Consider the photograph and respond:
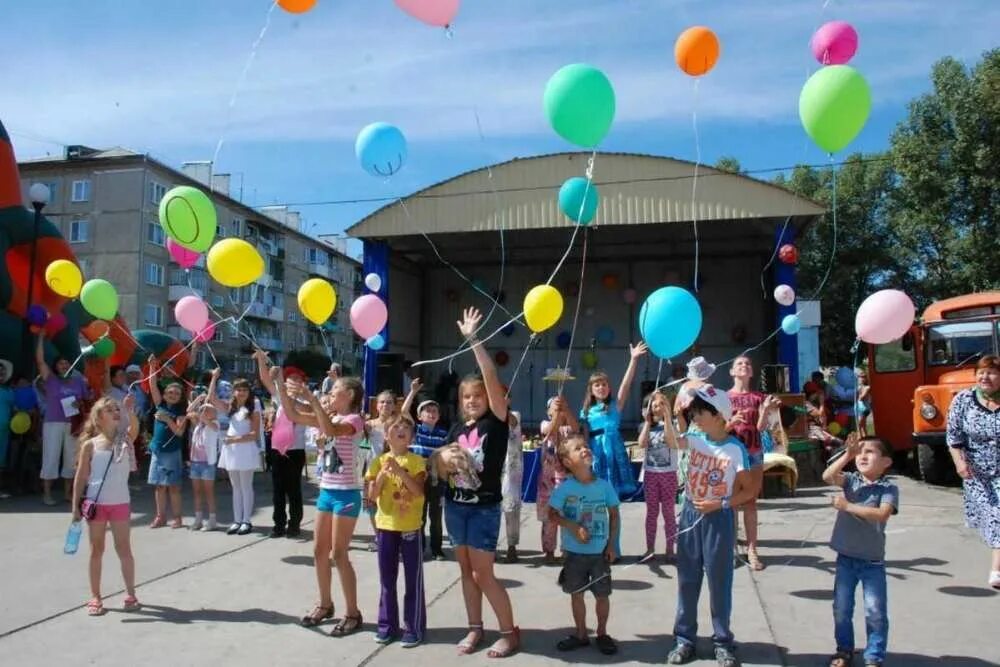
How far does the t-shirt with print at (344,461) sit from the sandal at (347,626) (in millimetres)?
793

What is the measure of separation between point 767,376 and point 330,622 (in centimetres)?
1082

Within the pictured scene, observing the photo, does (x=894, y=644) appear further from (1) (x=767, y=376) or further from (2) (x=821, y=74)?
(1) (x=767, y=376)

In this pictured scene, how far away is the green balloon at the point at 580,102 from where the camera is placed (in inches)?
240

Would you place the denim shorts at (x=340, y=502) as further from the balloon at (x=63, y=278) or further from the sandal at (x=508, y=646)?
the balloon at (x=63, y=278)

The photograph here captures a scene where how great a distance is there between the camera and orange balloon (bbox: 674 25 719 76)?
272 inches

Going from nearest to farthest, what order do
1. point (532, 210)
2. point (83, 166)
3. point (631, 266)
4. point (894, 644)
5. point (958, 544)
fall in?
point (894, 644) < point (958, 544) < point (532, 210) < point (631, 266) < point (83, 166)

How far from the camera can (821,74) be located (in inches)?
231

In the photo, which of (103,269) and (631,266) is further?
(103,269)

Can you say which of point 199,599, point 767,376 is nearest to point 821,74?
point 199,599

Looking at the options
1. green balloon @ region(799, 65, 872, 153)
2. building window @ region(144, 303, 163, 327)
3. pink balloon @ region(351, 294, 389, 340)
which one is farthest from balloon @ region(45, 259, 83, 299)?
building window @ region(144, 303, 163, 327)

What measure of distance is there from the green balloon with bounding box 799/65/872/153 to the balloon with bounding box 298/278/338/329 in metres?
4.43

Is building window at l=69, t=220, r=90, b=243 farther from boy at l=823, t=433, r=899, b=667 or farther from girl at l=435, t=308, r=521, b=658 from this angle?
boy at l=823, t=433, r=899, b=667

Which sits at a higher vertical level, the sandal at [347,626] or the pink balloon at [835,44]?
the pink balloon at [835,44]

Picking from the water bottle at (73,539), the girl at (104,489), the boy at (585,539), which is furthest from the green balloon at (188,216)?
the boy at (585,539)
